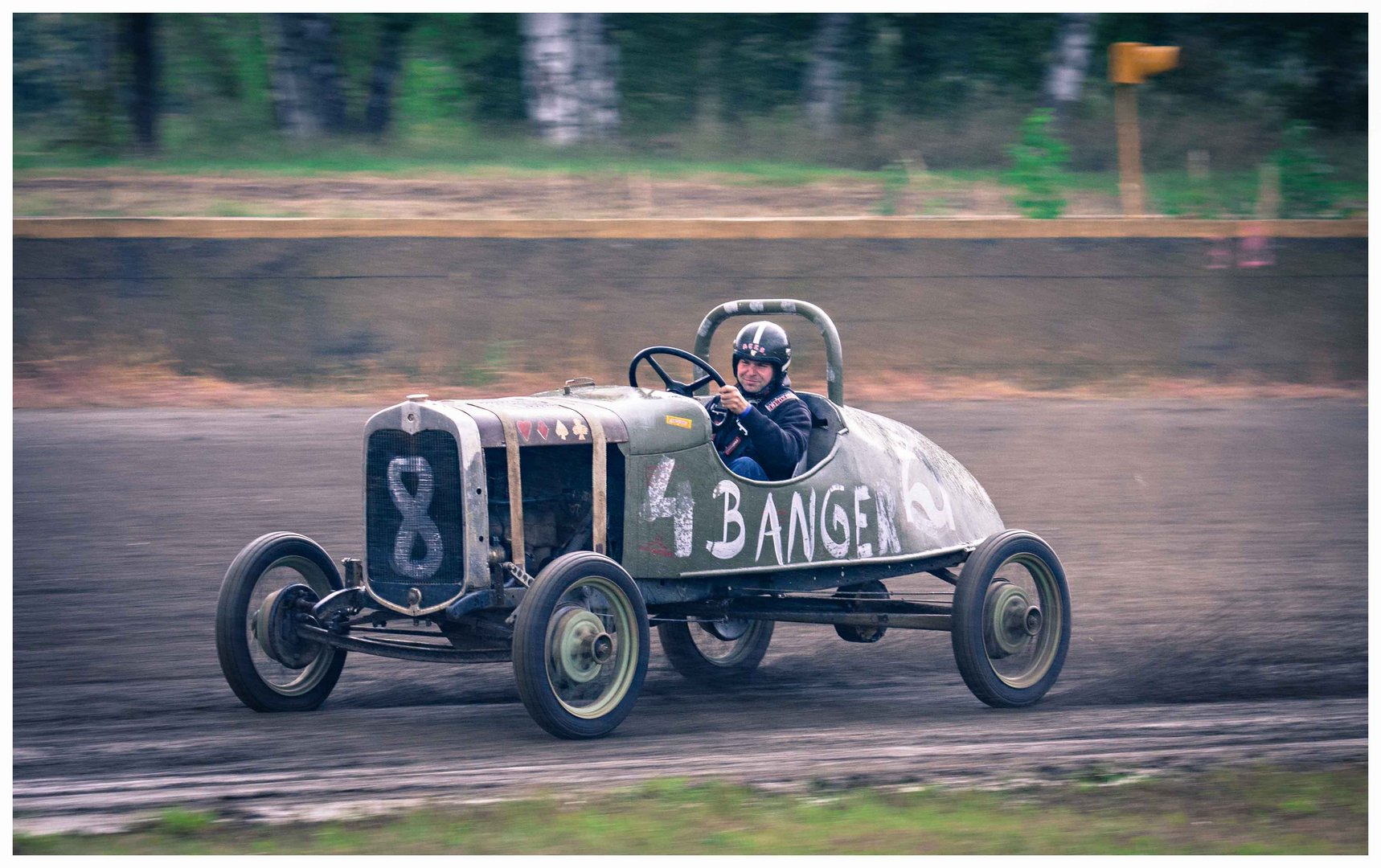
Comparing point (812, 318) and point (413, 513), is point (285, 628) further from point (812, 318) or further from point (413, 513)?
point (812, 318)

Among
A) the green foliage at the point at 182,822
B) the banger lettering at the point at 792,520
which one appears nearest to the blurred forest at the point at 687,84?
the banger lettering at the point at 792,520

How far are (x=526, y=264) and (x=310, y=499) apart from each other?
192 inches

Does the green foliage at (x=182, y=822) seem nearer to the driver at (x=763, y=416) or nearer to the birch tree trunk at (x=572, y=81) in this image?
the driver at (x=763, y=416)

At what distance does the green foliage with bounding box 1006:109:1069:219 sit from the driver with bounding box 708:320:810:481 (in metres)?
10.4

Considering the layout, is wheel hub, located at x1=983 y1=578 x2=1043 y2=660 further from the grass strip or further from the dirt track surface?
the grass strip

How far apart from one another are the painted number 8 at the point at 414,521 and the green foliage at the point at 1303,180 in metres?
14.6

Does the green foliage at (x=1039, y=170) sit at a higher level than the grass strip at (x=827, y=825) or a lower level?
higher

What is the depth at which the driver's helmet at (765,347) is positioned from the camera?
25.6ft

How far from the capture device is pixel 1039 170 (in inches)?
719

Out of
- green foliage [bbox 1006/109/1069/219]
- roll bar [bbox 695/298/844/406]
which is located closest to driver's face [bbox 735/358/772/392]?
roll bar [bbox 695/298/844/406]

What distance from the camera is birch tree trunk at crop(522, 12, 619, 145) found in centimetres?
1825

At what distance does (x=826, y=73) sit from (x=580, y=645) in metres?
14.1

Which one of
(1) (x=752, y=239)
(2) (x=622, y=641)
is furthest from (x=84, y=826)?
(1) (x=752, y=239)

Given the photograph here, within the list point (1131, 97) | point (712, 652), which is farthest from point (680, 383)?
point (1131, 97)
